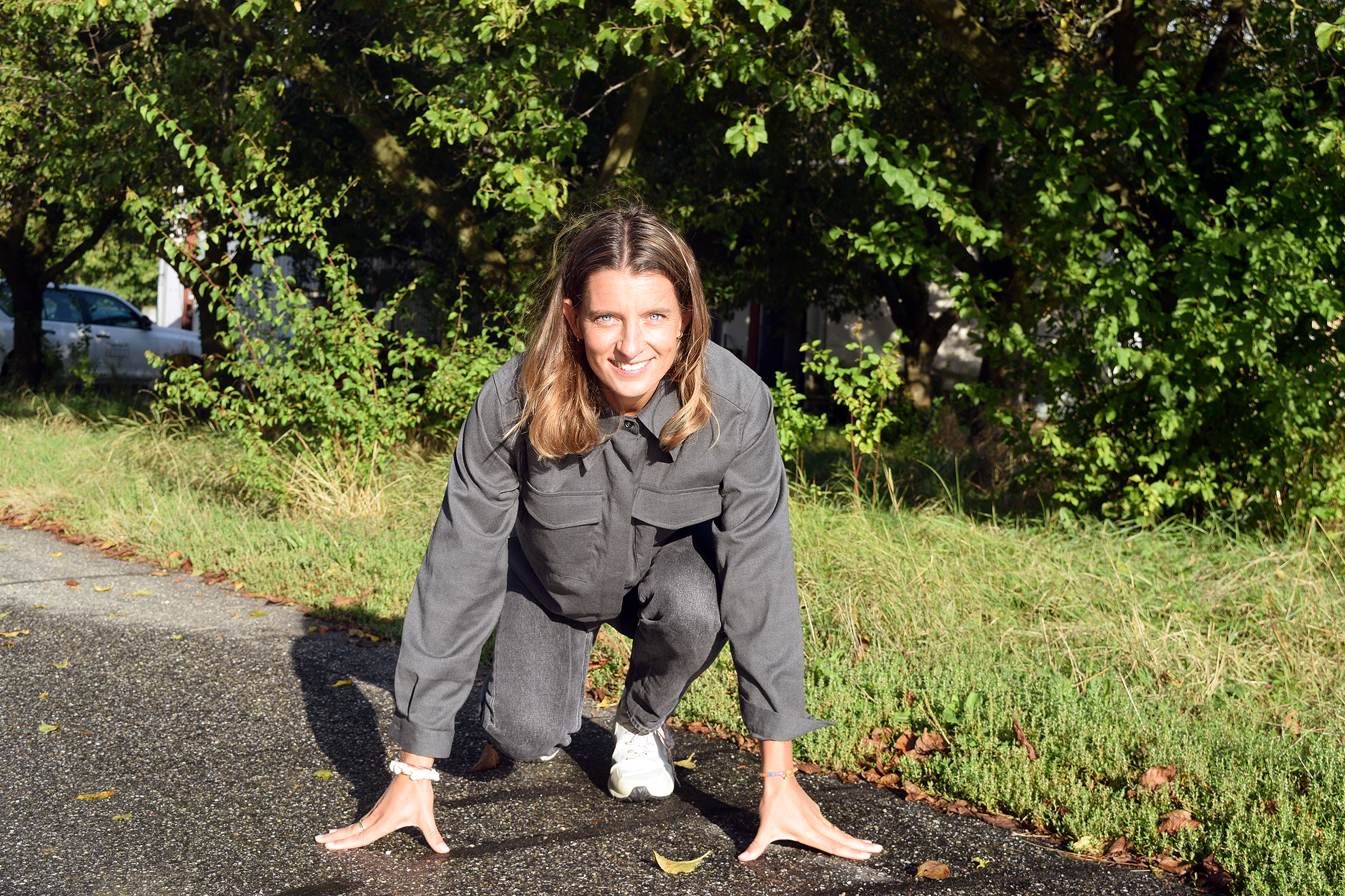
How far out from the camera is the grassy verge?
124 inches

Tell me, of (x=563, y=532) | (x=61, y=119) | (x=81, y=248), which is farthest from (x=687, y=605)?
(x=81, y=248)

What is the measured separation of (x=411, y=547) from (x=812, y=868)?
368 cm

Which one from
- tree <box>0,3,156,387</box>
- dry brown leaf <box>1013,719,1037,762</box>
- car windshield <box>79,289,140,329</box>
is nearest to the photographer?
dry brown leaf <box>1013,719,1037,762</box>

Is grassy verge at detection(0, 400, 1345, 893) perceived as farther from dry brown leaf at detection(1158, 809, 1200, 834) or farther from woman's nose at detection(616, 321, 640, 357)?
woman's nose at detection(616, 321, 640, 357)

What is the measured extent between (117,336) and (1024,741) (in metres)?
15.8

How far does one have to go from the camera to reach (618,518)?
116 inches

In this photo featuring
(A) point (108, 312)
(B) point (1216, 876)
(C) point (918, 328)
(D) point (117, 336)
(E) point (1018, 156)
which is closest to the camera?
(B) point (1216, 876)

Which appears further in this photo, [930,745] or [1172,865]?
[930,745]

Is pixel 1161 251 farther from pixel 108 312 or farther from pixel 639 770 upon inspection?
pixel 108 312

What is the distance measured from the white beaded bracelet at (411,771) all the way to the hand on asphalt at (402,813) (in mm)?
12

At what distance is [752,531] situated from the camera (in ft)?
9.45

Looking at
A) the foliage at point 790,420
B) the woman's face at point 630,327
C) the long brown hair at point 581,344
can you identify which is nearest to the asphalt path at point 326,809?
the long brown hair at point 581,344

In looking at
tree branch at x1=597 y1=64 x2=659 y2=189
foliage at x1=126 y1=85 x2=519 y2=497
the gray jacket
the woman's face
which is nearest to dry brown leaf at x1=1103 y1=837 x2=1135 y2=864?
the gray jacket

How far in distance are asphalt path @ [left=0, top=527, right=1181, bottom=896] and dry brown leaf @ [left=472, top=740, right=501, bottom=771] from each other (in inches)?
1.1
